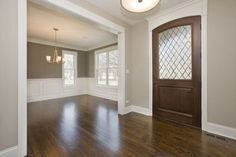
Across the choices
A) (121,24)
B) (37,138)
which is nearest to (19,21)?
(37,138)

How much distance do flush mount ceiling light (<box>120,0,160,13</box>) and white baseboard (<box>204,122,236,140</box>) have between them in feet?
7.93

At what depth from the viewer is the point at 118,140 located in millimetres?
2049

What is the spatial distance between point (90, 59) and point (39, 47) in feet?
8.04

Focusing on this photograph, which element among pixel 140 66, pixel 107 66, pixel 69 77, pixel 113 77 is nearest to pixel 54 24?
pixel 107 66

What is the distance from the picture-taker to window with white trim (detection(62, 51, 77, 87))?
20.5ft

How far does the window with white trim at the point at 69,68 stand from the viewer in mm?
6262

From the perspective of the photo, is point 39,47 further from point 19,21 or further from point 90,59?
point 19,21

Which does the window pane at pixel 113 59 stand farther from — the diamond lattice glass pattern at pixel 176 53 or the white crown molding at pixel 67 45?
the diamond lattice glass pattern at pixel 176 53

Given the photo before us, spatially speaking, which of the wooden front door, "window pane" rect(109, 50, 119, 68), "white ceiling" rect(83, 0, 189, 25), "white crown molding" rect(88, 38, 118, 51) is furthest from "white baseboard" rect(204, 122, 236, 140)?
"white crown molding" rect(88, 38, 118, 51)

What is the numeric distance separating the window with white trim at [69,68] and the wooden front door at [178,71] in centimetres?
477

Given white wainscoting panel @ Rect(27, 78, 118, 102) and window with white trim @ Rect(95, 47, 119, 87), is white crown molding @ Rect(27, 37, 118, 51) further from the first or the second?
white wainscoting panel @ Rect(27, 78, 118, 102)

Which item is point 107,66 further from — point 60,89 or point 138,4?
point 138,4

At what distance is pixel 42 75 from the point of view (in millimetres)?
5469

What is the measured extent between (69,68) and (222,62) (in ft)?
20.3
